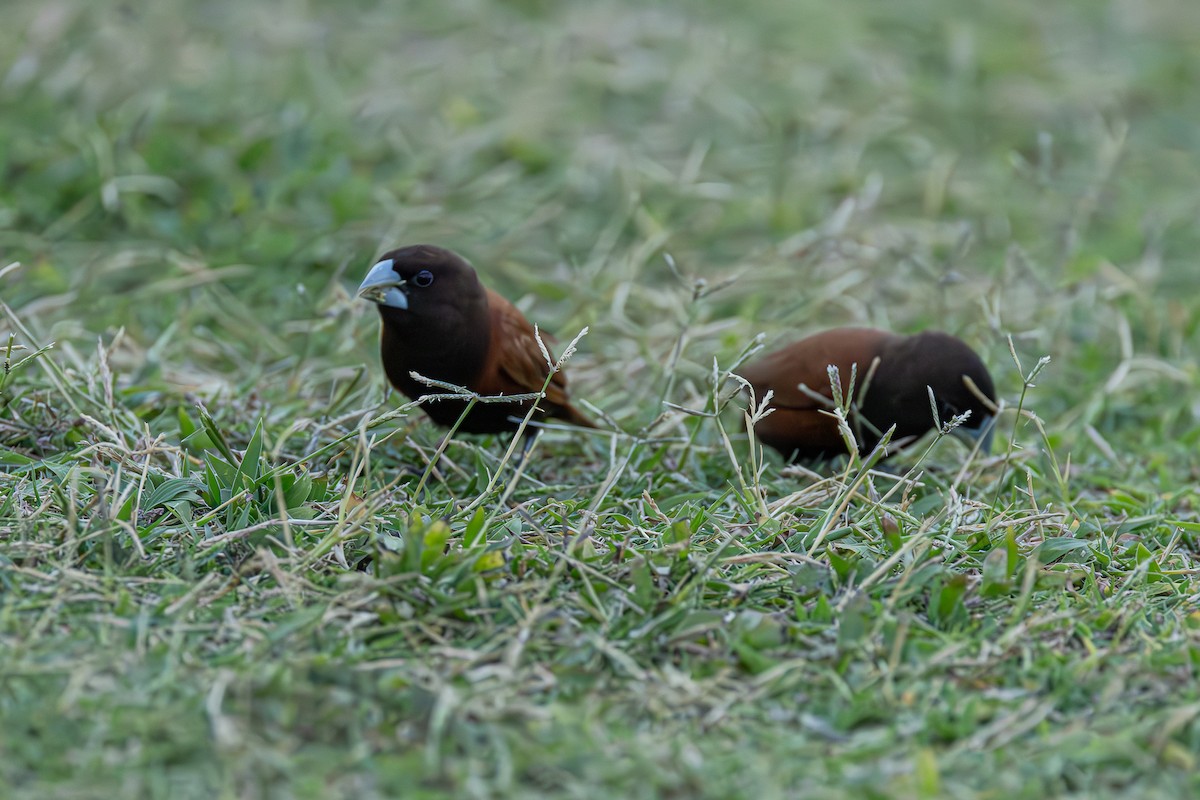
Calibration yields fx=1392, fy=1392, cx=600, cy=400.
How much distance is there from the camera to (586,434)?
4.48m

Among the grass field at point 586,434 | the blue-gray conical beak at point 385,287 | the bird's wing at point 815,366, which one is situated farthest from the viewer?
the bird's wing at point 815,366

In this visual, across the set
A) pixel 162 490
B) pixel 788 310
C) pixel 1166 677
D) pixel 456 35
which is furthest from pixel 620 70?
pixel 1166 677

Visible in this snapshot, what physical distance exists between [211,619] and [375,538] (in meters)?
0.39

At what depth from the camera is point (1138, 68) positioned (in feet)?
29.1

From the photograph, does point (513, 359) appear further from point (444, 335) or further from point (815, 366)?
point (815, 366)

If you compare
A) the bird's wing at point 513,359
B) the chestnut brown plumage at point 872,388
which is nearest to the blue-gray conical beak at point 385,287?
the bird's wing at point 513,359

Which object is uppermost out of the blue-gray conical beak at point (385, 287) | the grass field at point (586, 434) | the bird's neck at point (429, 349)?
the blue-gray conical beak at point (385, 287)

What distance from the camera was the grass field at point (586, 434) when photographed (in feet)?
8.98

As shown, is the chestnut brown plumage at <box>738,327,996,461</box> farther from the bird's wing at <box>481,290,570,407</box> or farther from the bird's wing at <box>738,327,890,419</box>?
the bird's wing at <box>481,290,570,407</box>

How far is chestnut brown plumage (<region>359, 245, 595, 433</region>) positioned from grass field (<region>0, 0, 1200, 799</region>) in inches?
7.8

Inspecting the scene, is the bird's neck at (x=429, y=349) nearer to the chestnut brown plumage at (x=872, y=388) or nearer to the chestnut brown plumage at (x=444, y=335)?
the chestnut brown plumage at (x=444, y=335)

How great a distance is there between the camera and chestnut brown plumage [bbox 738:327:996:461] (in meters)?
4.21

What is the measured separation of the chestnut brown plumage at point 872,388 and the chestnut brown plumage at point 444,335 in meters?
0.83

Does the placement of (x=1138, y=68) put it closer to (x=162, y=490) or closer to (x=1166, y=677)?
(x=1166, y=677)
